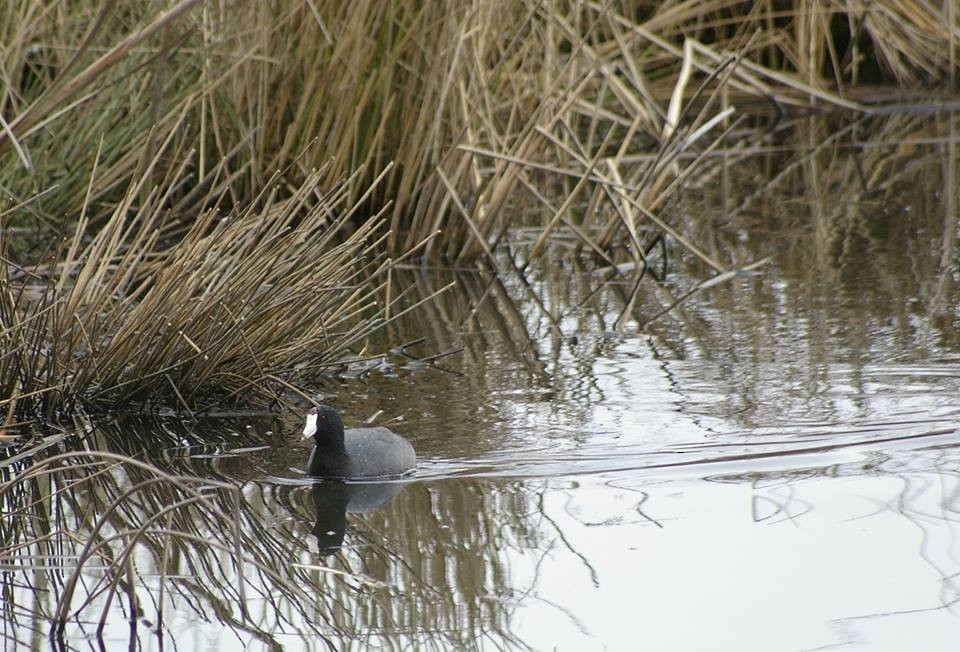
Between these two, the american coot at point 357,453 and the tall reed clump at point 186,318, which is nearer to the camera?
the american coot at point 357,453

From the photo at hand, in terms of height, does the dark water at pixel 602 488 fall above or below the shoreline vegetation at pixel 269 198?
below

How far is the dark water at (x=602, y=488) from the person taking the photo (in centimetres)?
374

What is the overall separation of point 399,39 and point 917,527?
4.59m

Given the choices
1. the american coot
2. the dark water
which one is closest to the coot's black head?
the american coot

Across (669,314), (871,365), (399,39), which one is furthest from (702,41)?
(871,365)

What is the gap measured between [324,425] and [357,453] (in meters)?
0.17

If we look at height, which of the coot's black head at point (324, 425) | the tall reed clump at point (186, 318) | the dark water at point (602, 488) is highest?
the tall reed clump at point (186, 318)

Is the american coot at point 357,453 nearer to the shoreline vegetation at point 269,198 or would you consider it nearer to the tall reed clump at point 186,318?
the shoreline vegetation at point 269,198

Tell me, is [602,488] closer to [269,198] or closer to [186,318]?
[269,198]

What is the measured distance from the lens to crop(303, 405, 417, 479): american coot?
489cm

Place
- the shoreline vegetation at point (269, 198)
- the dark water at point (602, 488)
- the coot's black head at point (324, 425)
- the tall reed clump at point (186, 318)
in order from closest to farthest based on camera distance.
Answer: the dark water at point (602, 488) → the shoreline vegetation at point (269, 198) → the coot's black head at point (324, 425) → the tall reed clump at point (186, 318)

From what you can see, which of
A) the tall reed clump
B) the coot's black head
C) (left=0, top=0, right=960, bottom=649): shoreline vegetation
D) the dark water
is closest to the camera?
the dark water

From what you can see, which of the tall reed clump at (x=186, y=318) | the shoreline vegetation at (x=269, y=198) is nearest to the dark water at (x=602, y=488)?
the shoreline vegetation at (x=269, y=198)

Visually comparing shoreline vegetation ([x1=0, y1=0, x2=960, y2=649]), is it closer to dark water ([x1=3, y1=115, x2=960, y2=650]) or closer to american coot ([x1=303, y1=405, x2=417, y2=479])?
dark water ([x1=3, y1=115, x2=960, y2=650])
